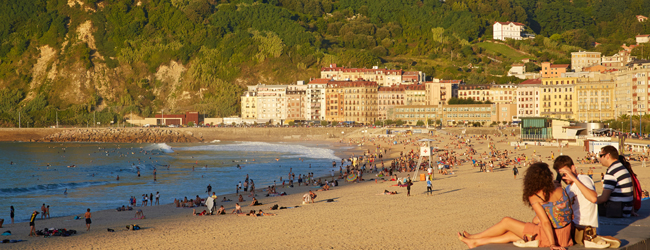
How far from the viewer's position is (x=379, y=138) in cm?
6606

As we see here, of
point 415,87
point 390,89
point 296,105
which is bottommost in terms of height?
point 296,105

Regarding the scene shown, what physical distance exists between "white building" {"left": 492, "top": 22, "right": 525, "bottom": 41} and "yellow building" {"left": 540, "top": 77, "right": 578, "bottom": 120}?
150ft

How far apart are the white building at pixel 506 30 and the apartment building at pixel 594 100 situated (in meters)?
48.9

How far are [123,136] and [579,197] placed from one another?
81.9 m

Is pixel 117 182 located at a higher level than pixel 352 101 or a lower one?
lower

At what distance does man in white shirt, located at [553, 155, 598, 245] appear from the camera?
5816 mm

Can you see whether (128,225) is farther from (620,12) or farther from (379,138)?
(620,12)

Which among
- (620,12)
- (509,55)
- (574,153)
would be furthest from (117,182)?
(620,12)

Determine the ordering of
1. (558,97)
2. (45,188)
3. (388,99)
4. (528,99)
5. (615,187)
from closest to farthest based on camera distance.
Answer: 1. (615,187)
2. (45,188)
3. (558,97)
4. (528,99)
5. (388,99)

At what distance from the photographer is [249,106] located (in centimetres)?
9812

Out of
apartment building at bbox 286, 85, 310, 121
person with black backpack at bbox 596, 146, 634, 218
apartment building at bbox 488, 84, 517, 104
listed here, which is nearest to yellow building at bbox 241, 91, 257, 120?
apartment building at bbox 286, 85, 310, 121

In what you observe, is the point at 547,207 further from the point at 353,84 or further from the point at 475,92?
the point at 353,84

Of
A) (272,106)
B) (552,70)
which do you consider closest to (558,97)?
(552,70)

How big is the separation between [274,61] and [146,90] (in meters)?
25.1
